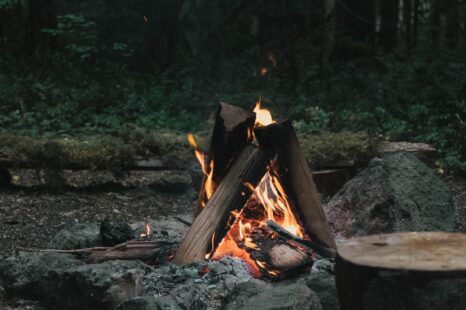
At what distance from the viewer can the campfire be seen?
4.59 meters

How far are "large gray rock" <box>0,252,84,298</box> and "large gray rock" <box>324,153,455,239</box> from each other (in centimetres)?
227

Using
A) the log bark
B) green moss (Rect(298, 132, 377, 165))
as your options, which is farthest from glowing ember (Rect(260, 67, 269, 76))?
the log bark

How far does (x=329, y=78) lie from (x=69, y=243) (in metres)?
9.12

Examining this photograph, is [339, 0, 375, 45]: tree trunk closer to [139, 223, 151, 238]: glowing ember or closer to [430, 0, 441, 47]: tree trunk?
[430, 0, 441, 47]: tree trunk

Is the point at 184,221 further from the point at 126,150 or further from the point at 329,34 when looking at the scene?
the point at 329,34

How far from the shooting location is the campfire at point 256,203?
4.59 meters

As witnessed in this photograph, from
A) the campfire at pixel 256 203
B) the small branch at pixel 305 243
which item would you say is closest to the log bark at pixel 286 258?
the campfire at pixel 256 203

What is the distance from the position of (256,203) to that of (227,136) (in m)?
0.59

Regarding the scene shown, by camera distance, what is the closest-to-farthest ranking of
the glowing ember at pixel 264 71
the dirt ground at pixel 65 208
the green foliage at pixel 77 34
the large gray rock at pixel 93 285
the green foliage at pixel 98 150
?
the large gray rock at pixel 93 285 → the dirt ground at pixel 65 208 → the green foliage at pixel 98 150 → the glowing ember at pixel 264 71 → the green foliage at pixel 77 34

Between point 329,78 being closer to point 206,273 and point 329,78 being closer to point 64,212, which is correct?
→ point 64,212

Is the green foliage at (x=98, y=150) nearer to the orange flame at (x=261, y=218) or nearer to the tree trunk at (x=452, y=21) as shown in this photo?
the orange flame at (x=261, y=218)

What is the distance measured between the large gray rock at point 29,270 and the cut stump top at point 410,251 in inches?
80.0

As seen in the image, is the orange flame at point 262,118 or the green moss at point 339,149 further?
the green moss at point 339,149

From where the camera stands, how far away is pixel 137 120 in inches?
461
